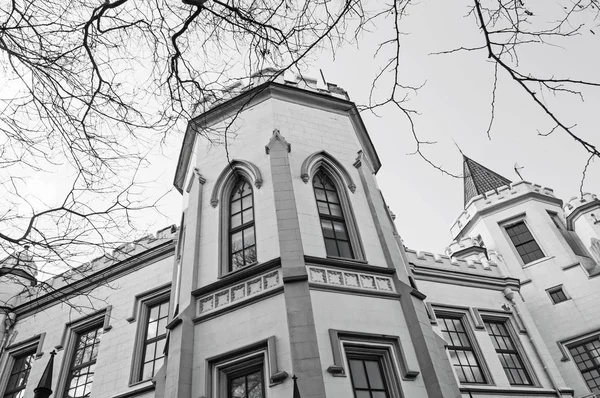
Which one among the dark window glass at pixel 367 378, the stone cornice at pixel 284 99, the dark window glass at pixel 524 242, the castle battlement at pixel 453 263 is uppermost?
the stone cornice at pixel 284 99

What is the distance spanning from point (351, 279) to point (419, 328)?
139cm

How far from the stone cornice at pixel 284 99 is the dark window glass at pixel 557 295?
791 centimetres

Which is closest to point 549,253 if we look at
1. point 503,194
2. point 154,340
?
point 503,194

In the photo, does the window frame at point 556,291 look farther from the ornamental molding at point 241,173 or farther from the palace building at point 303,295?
the ornamental molding at point 241,173

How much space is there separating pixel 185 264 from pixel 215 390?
2.81 m

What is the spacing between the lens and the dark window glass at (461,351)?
35.2 ft

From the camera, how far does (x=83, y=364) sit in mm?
11477

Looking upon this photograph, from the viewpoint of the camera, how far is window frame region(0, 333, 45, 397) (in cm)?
1259

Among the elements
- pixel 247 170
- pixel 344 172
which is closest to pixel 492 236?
pixel 344 172

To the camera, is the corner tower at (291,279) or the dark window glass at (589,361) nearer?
the corner tower at (291,279)

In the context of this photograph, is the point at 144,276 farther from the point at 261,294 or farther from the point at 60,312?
the point at 261,294

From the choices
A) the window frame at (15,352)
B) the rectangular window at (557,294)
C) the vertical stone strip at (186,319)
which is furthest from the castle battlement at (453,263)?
the window frame at (15,352)

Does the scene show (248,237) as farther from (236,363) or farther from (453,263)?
(453,263)

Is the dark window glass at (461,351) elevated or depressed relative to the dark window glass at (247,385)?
elevated
